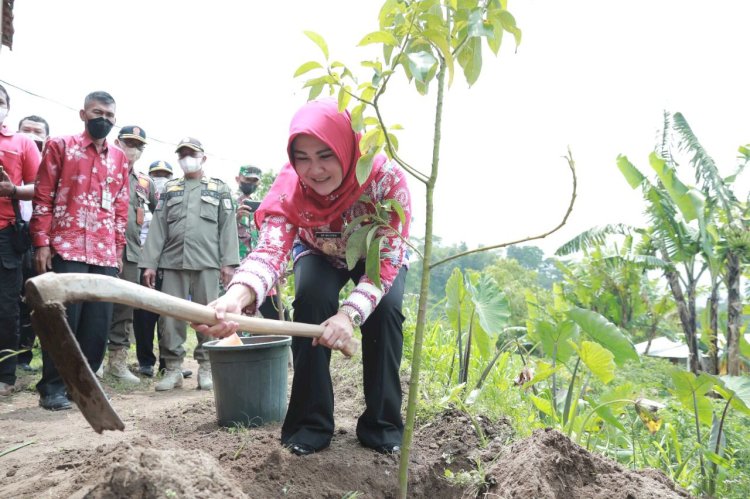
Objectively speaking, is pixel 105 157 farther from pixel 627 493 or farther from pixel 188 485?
pixel 627 493

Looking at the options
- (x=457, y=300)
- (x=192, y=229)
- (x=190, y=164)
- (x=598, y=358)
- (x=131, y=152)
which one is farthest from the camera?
(x=131, y=152)

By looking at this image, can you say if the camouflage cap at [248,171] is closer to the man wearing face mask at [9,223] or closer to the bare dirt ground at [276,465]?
the man wearing face mask at [9,223]

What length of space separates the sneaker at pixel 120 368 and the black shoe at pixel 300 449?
272cm

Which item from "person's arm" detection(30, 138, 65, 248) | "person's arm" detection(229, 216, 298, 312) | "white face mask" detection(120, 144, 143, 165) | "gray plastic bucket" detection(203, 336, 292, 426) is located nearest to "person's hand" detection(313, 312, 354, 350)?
"person's arm" detection(229, 216, 298, 312)

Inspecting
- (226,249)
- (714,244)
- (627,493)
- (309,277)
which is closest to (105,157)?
(226,249)

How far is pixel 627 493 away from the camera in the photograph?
193cm

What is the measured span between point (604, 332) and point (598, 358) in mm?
479

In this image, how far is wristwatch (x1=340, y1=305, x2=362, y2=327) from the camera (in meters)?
2.20

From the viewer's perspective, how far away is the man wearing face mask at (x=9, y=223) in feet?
12.2

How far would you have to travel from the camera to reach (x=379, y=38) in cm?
164

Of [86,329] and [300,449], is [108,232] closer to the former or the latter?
[86,329]

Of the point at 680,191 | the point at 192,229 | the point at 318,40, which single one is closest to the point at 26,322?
the point at 192,229

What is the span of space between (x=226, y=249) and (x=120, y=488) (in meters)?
3.42

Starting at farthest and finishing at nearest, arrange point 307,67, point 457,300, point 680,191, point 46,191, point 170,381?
point 680,191 → point 170,381 → point 457,300 → point 46,191 → point 307,67
